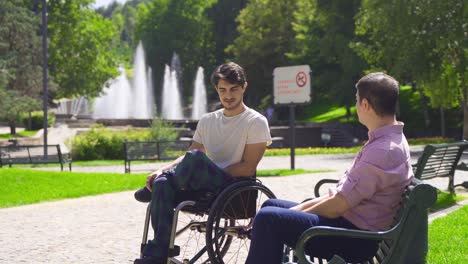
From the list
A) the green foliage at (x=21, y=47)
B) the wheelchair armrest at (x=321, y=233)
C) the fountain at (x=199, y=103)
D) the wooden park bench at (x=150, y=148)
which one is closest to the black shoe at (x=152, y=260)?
the wheelchair armrest at (x=321, y=233)

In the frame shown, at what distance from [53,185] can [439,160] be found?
7.88 m

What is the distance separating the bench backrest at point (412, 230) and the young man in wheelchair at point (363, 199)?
0.38m

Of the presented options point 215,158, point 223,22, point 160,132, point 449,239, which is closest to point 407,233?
point 215,158

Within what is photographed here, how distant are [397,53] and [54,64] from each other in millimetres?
31752

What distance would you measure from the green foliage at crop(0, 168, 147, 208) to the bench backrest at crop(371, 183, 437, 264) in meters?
10.0

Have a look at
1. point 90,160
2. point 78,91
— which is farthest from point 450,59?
point 78,91

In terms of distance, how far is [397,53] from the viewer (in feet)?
104

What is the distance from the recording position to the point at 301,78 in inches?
814

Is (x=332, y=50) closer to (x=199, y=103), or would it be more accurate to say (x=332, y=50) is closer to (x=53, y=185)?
(x=199, y=103)

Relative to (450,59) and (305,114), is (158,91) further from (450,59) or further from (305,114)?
(450,59)

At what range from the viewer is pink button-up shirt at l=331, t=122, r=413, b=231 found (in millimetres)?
3998

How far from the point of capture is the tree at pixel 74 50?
57219 millimetres

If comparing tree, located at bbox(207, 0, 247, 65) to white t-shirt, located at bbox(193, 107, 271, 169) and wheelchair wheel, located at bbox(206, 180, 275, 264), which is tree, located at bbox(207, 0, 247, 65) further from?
wheelchair wheel, located at bbox(206, 180, 275, 264)

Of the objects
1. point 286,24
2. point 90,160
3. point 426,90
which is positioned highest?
point 286,24
